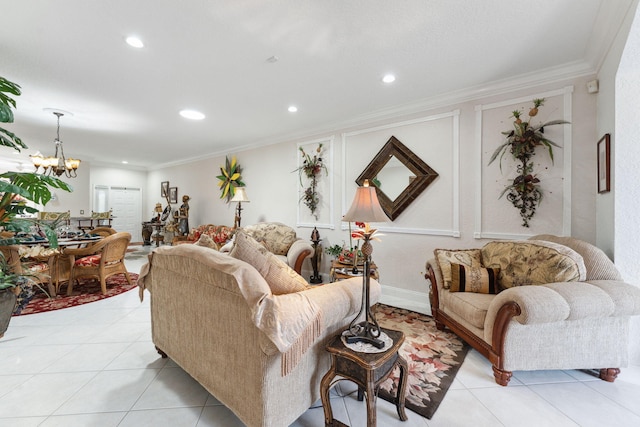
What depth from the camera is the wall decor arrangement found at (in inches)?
216

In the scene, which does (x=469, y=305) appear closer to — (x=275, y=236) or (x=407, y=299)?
(x=407, y=299)

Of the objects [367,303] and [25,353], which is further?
[25,353]

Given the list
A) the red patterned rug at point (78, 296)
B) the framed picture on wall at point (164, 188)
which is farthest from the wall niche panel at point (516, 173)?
the framed picture on wall at point (164, 188)

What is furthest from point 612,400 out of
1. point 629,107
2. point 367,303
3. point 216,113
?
point 216,113

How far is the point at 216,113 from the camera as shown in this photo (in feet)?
12.0

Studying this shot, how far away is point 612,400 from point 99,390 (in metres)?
3.26

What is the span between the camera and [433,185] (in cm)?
314

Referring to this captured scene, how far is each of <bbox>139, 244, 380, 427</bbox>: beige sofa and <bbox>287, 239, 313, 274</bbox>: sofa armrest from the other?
1.90 meters

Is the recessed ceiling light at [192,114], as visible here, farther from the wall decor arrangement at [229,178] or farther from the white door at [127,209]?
the white door at [127,209]

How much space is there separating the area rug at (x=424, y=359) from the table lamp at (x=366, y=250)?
58 cm

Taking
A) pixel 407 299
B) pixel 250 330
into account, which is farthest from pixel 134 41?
pixel 407 299

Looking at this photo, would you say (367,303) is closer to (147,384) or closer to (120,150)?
(147,384)

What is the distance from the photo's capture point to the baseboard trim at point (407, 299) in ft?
10.0

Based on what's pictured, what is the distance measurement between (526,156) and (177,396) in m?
3.58
